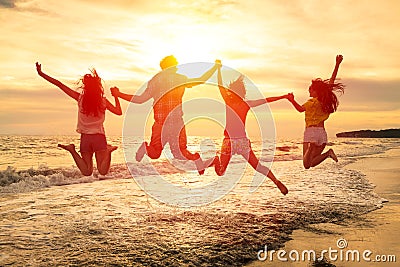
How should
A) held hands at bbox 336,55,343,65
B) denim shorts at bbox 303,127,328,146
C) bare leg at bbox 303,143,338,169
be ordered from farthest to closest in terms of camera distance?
bare leg at bbox 303,143,338,169 < denim shorts at bbox 303,127,328,146 < held hands at bbox 336,55,343,65

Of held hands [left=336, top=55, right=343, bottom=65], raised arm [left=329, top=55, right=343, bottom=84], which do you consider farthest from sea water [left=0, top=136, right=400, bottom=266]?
held hands [left=336, top=55, right=343, bottom=65]

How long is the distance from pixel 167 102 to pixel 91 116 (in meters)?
1.57

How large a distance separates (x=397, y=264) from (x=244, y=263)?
107 inches

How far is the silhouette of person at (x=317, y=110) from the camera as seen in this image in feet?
30.3

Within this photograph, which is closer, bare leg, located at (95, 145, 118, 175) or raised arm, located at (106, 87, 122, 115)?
raised arm, located at (106, 87, 122, 115)

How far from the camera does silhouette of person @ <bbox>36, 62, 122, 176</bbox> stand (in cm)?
809

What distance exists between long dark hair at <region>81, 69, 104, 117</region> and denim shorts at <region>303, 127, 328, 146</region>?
480cm

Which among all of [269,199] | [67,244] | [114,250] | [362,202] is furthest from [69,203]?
[362,202]

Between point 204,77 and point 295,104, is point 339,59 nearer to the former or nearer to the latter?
point 295,104

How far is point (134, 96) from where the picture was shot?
825 centimetres

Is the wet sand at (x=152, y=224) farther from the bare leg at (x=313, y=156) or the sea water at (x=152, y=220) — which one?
the bare leg at (x=313, y=156)

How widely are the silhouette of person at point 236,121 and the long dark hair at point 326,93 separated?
857 millimetres

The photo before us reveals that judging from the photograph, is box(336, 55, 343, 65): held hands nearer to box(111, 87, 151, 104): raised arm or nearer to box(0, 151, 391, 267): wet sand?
box(0, 151, 391, 267): wet sand

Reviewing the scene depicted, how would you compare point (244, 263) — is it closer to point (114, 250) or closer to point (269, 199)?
point (114, 250)
